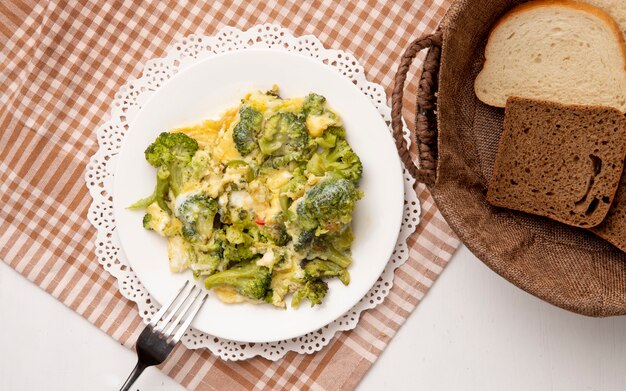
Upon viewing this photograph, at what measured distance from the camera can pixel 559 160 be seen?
9.19ft

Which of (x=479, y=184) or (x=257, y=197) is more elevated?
(x=479, y=184)

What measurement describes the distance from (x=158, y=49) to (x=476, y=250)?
1720 millimetres

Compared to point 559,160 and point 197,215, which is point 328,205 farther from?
Result: point 559,160

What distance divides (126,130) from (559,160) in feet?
6.30

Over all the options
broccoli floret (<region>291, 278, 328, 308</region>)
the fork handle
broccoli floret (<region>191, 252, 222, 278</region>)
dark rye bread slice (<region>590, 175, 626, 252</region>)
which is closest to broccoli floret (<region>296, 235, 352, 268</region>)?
broccoli floret (<region>291, 278, 328, 308</region>)

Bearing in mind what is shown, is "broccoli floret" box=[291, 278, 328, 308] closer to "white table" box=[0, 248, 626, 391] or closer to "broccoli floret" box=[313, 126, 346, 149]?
"white table" box=[0, 248, 626, 391]

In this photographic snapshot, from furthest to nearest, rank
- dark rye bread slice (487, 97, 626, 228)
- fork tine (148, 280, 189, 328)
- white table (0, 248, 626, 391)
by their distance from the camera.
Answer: white table (0, 248, 626, 391), fork tine (148, 280, 189, 328), dark rye bread slice (487, 97, 626, 228)

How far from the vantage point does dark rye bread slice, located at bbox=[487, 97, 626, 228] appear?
2723 millimetres

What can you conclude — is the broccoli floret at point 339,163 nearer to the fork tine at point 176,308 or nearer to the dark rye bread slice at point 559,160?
the dark rye bread slice at point 559,160

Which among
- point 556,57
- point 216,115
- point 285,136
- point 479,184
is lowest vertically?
point 216,115

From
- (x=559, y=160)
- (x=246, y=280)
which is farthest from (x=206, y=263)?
(x=559, y=160)

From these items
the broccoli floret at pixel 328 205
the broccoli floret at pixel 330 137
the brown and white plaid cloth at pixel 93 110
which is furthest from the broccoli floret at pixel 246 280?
the broccoli floret at pixel 330 137

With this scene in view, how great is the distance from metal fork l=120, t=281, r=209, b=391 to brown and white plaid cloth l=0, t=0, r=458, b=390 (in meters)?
0.17

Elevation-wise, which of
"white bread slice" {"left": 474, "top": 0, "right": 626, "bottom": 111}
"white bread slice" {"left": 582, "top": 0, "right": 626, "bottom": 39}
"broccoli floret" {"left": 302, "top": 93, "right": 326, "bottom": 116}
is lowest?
"broccoli floret" {"left": 302, "top": 93, "right": 326, "bottom": 116}
